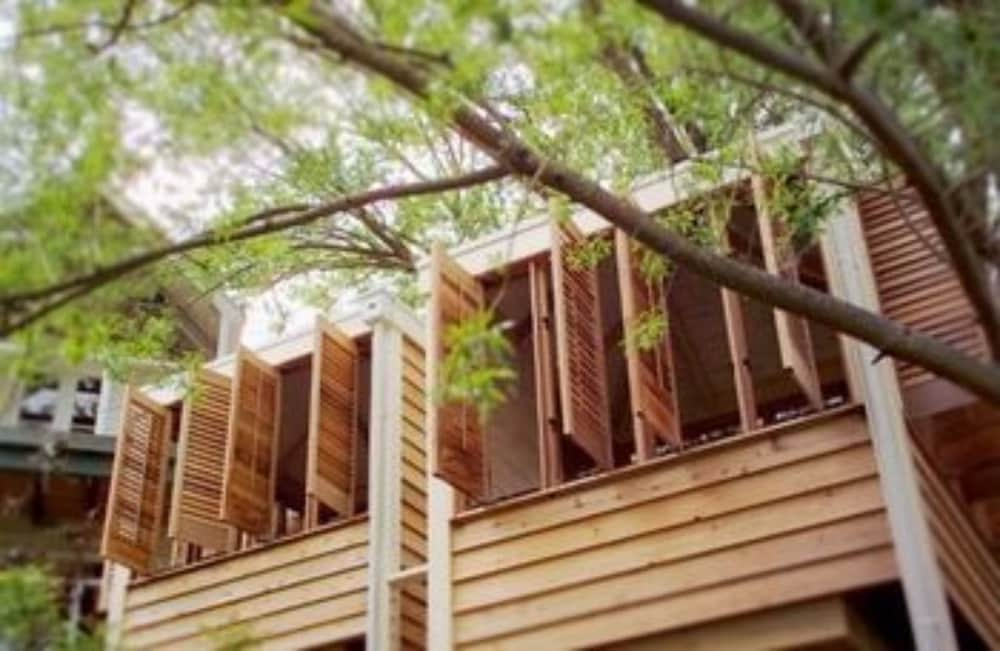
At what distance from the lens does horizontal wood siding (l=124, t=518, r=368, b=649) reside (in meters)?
7.34

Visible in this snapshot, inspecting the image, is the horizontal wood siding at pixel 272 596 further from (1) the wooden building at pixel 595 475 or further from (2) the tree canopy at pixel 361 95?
(2) the tree canopy at pixel 361 95

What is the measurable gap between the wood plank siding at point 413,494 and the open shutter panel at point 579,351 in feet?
5.63

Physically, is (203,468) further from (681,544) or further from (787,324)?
(787,324)

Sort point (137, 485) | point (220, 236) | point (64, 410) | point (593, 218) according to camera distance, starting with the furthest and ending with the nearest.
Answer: point (64, 410), point (137, 485), point (593, 218), point (220, 236)

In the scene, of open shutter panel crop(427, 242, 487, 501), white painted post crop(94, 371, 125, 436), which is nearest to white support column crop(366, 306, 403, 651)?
open shutter panel crop(427, 242, 487, 501)

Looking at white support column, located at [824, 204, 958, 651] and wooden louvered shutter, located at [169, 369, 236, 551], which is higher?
wooden louvered shutter, located at [169, 369, 236, 551]

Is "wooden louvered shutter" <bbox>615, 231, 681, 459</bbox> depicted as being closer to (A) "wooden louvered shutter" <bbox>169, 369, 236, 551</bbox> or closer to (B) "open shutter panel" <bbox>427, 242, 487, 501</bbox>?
(B) "open shutter panel" <bbox>427, 242, 487, 501</bbox>

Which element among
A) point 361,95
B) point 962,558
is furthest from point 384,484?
point 361,95

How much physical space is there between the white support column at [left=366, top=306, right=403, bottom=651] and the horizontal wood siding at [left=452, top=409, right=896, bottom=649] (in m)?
0.95

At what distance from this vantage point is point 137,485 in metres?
8.53

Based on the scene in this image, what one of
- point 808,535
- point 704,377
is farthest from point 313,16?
point 704,377

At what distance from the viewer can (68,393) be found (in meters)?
12.8

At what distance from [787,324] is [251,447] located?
12.7 ft

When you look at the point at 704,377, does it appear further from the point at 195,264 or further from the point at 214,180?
the point at 214,180
